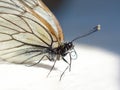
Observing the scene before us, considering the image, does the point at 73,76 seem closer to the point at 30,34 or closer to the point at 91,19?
the point at 30,34

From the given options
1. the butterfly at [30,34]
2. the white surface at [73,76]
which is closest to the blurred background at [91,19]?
the white surface at [73,76]

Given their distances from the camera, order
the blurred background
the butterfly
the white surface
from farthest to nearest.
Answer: the blurred background
the butterfly
the white surface

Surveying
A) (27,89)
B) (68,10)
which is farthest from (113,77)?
(68,10)

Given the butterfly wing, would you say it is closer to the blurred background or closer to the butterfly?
the butterfly

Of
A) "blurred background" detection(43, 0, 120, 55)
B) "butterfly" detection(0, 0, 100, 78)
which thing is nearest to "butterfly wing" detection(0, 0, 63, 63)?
"butterfly" detection(0, 0, 100, 78)

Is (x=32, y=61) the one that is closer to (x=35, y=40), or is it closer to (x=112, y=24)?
(x=35, y=40)

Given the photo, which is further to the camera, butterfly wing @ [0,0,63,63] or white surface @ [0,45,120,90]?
butterfly wing @ [0,0,63,63]

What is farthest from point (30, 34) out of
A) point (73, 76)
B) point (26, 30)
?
point (73, 76)
